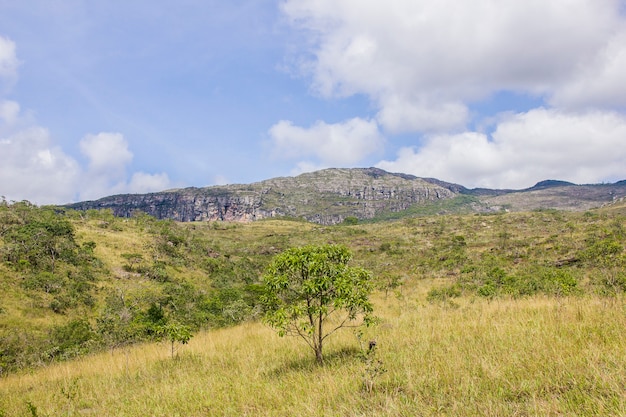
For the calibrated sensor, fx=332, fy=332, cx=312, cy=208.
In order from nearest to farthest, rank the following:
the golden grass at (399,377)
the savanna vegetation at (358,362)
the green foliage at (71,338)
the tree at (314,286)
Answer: the golden grass at (399,377)
the savanna vegetation at (358,362)
the tree at (314,286)
the green foliage at (71,338)

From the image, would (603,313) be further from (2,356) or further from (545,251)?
(545,251)

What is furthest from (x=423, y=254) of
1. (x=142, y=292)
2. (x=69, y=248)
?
(x=69, y=248)

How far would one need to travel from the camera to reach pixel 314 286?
5914 mm

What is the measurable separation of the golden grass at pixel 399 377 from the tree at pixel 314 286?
0.90 m

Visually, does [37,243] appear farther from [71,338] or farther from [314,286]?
[314,286]

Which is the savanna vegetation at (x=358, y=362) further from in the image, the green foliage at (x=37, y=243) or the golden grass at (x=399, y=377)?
the green foliage at (x=37, y=243)

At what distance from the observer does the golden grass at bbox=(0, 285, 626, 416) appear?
141 inches

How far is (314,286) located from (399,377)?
6.47ft

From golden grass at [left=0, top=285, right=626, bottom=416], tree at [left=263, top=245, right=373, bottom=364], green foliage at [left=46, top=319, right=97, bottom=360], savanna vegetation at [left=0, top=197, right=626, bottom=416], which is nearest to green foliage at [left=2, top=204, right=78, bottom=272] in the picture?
savanna vegetation at [left=0, top=197, right=626, bottom=416]

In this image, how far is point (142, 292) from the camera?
31.3m

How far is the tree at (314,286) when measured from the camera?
596 cm

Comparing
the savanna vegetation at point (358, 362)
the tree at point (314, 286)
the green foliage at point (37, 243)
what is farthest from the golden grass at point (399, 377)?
the green foliage at point (37, 243)

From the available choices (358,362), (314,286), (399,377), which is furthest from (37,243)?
(399,377)

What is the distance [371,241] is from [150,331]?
174ft
